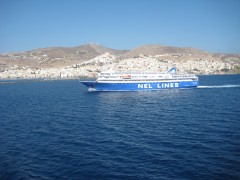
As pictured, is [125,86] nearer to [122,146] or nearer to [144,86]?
[144,86]

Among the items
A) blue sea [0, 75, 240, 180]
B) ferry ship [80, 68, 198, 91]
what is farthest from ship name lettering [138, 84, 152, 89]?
blue sea [0, 75, 240, 180]

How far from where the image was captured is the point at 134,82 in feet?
335

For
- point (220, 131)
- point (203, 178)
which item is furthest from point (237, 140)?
point (203, 178)

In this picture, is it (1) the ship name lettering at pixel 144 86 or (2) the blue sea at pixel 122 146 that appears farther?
(1) the ship name lettering at pixel 144 86

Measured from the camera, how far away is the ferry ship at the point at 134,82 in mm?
100500

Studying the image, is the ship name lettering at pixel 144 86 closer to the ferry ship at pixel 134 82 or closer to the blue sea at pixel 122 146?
the ferry ship at pixel 134 82

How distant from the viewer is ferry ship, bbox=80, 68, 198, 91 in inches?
3957

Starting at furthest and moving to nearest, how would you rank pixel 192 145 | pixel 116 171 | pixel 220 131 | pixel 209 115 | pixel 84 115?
pixel 84 115 → pixel 209 115 → pixel 220 131 → pixel 192 145 → pixel 116 171

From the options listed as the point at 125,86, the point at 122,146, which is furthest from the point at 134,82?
the point at 122,146

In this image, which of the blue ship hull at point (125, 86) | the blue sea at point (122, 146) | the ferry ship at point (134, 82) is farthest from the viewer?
the ferry ship at point (134, 82)

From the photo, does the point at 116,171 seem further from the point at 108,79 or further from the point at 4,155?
the point at 108,79

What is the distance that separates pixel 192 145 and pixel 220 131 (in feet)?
25.9

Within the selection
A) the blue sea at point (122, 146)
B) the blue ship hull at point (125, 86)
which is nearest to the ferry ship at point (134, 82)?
the blue ship hull at point (125, 86)

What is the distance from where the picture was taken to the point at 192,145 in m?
31.2
